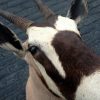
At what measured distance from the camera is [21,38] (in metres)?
9.59

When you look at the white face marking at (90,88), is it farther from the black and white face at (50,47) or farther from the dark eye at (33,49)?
the dark eye at (33,49)

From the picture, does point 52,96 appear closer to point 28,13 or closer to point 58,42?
point 58,42

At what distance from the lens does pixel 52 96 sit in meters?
6.20

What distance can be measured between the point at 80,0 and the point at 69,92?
1784mm

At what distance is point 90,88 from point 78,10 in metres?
1.86

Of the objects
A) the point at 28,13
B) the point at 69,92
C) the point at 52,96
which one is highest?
the point at 69,92

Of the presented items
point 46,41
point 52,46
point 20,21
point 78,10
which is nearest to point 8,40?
point 20,21

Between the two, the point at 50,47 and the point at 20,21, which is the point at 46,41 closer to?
the point at 50,47

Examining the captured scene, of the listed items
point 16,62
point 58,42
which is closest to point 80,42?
point 58,42

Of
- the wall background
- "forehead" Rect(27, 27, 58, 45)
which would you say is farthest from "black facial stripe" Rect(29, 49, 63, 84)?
the wall background

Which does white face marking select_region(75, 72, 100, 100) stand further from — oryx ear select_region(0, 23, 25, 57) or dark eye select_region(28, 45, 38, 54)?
oryx ear select_region(0, 23, 25, 57)

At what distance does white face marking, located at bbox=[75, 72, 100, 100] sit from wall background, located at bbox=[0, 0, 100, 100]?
10.5 feet

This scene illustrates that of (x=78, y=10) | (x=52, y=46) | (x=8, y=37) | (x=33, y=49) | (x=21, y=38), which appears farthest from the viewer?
(x=21, y=38)

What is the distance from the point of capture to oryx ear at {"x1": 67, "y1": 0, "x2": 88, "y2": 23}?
672 centimetres
